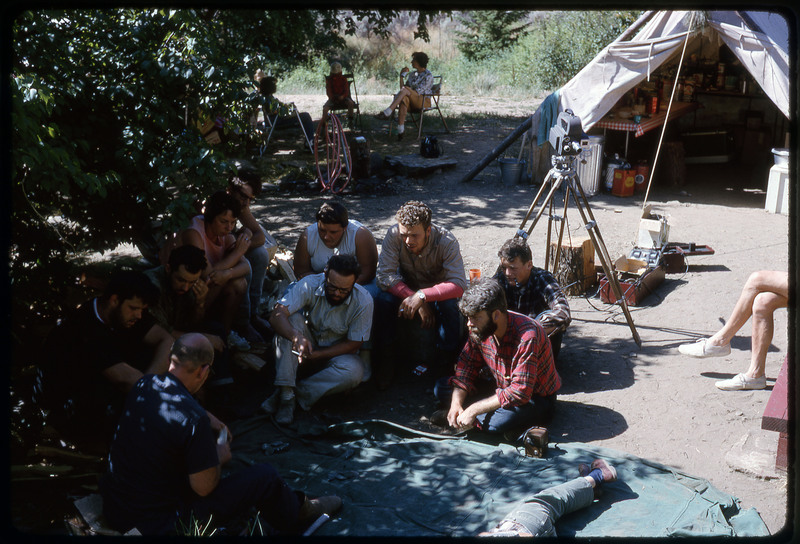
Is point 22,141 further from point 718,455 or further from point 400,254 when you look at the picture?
point 718,455

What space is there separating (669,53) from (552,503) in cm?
814

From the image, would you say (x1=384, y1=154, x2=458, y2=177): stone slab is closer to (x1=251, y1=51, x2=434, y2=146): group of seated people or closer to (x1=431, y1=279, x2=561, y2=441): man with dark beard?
(x1=251, y1=51, x2=434, y2=146): group of seated people

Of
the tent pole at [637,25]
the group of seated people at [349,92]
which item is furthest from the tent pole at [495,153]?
the group of seated people at [349,92]

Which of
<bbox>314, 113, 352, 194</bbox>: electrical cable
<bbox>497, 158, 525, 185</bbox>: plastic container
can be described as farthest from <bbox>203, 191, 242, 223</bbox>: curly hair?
<bbox>497, 158, 525, 185</bbox>: plastic container

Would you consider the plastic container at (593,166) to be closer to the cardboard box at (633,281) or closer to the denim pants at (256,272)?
the cardboard box at (633,281)

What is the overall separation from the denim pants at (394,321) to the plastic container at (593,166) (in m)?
5.90

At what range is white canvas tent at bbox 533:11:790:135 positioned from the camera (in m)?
9.32

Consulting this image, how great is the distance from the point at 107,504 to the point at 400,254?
3.02 metres

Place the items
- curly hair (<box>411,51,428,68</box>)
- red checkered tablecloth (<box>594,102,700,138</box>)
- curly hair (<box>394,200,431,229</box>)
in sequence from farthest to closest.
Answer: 1. curly hair (<box>411,51,428,68</box>)
2. red checkered tablecloth (<box>594,102,700,138</box>)
3. curly hair (<box>394,200,431,229</box>)

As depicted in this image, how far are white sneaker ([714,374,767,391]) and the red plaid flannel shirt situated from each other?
1.36m

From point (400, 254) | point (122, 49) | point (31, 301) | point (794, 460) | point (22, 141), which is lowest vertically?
point (794, 460)

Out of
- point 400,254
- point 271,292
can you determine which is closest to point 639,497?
point 400,254

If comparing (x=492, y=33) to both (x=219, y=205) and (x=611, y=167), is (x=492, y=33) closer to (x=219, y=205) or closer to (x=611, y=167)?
(x=611, y=167)

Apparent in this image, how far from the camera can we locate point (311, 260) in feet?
19.6
